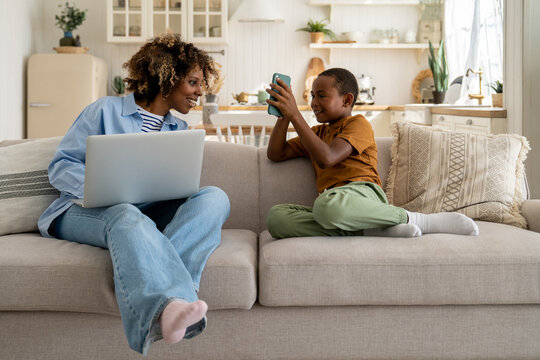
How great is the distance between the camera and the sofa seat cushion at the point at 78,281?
1.61 metres

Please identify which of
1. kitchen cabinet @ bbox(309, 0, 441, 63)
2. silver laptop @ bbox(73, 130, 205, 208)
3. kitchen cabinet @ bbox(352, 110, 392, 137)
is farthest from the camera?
kitchen cabinet @ bbox(309, 0, 441, 63)

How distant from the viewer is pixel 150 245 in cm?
Result: 153

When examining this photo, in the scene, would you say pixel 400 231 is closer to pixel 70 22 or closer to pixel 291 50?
pixel 291 50

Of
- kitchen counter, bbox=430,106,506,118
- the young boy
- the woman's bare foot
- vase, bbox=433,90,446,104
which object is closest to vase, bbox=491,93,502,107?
kitchen counter, bbox=430,106,506,118

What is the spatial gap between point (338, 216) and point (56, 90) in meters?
4.18

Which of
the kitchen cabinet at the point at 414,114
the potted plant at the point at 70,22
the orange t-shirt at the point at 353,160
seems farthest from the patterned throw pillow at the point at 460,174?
the potted plant at the point at 70,22

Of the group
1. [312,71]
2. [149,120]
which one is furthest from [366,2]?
[149,120]

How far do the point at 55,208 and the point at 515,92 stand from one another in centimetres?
270

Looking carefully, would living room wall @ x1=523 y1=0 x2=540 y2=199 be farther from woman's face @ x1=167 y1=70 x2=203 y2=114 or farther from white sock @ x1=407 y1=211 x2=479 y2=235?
woman's face @ x1=167 y1=70 x2=203 y2=114

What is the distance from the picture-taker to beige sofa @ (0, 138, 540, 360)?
5.41 ft

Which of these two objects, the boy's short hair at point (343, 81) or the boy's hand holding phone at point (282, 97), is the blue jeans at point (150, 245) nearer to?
the boy's hand holding phone at point (282, 97)

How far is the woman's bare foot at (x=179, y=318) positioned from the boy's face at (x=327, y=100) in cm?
115

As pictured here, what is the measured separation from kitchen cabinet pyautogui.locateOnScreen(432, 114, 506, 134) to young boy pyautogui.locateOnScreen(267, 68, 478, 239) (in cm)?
106

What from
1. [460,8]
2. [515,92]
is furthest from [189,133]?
[460,8]
